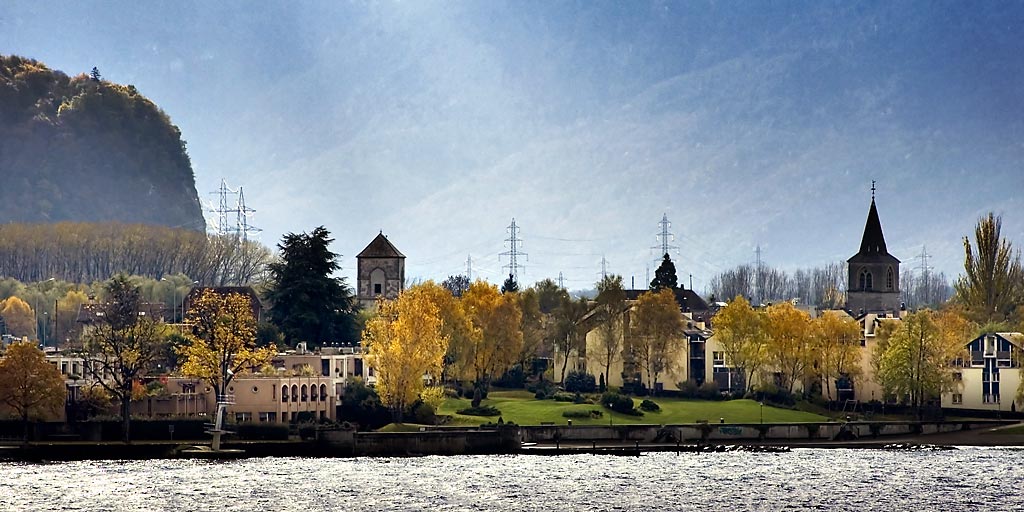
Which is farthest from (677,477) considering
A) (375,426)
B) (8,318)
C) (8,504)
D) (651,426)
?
(8,318)

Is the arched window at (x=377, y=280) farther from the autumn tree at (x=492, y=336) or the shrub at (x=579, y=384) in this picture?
the shrub at (x=579, y=384)

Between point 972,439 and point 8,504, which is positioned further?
point 972,439

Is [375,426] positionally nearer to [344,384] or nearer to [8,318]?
[344,384]

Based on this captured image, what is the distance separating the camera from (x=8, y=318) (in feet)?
614

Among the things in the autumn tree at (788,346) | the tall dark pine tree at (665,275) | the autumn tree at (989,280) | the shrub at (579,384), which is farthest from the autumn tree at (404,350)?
the autumn tree at (989,280)

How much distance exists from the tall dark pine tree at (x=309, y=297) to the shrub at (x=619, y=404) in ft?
79.6

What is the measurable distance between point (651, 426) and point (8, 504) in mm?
46954

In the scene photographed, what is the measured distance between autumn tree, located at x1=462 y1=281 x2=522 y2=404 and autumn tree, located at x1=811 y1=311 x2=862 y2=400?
74.0 ft

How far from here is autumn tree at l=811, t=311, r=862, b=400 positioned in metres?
140

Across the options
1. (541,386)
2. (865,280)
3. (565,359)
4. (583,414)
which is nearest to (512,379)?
(541,386)

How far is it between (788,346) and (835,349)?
3.94 meters

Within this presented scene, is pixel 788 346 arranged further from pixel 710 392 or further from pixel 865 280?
pixel 865 280

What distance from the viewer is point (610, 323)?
145875mm

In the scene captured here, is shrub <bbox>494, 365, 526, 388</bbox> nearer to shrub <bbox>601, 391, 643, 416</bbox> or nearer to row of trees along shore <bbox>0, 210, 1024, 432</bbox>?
row of trees along shore <bbox>0, 210, 1024, 432</bbox>
